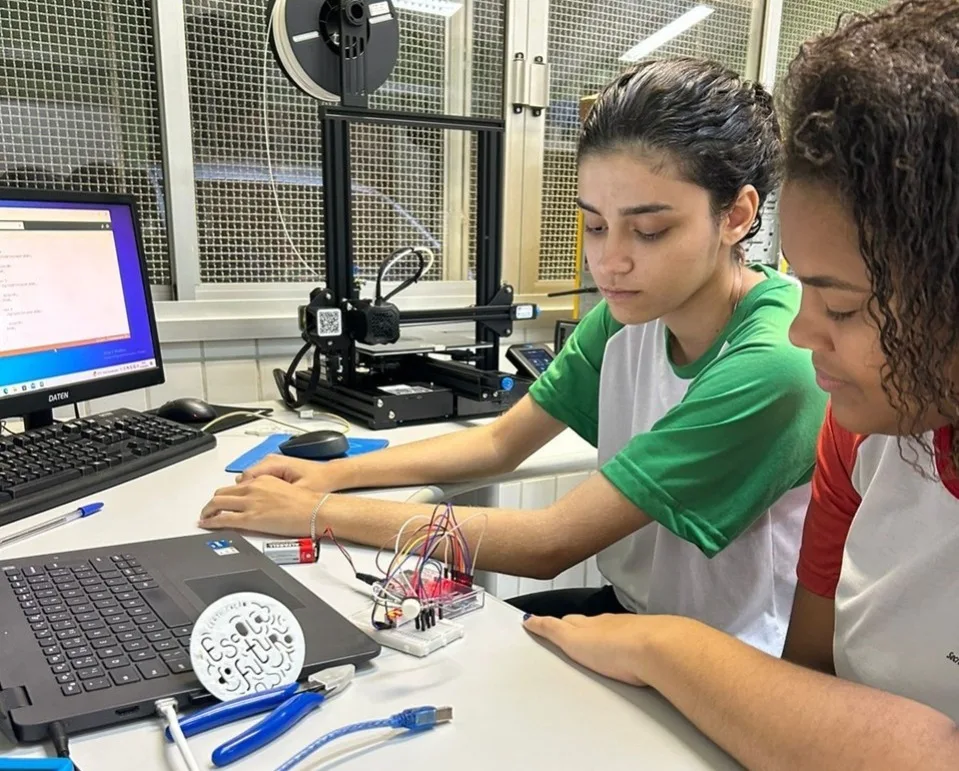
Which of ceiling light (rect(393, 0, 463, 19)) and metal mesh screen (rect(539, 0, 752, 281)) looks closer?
ceiling light (rect(393, 0, 463, 19))

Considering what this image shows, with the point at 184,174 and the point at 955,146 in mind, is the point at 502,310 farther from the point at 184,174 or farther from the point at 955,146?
the point at 955,146

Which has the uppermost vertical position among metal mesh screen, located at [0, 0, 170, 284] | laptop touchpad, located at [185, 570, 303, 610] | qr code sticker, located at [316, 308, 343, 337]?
metal mesh screen, located at [0, 0, 170, 284]

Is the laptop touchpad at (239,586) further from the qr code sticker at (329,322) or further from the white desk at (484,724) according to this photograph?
the qr code sticker at (329,322)

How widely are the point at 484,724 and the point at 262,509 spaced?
1.49ft

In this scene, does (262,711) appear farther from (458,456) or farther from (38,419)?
(38,419)

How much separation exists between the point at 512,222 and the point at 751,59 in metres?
1.04

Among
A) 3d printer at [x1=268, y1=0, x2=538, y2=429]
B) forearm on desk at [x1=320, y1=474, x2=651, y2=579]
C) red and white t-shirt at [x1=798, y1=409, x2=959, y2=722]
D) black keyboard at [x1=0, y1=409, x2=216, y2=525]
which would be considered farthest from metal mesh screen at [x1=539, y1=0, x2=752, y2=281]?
red and white t-shirt at [x1=798, y1=409, x2=959, y2=722]

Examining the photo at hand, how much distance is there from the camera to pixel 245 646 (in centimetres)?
59

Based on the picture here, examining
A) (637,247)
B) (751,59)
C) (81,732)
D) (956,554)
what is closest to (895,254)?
(956,554)

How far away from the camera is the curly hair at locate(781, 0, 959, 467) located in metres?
0.47

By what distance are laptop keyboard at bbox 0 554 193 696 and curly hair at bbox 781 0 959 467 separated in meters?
0.58

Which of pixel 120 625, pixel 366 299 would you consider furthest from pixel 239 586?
pixel 366 299

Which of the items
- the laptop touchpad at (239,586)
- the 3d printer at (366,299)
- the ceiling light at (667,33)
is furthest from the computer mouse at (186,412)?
the ceiling light at (667,33)

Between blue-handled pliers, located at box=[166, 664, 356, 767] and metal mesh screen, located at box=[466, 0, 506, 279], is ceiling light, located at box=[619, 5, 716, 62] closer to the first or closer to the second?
metal mesh screen, located at box=[466, 0, 506, 279]
